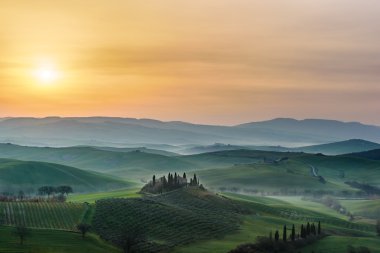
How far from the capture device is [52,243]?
11294 cm

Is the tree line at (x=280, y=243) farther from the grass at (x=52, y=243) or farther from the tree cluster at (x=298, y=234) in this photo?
the grass at (x=52, y=243)

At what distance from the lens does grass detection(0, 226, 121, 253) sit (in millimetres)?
106125

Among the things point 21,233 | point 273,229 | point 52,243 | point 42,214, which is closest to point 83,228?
point 52,243

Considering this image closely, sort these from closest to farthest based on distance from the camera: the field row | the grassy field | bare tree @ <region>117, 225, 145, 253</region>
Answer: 1. bare tree @ <region>117, 225, 145, 253</region>
2. the grassy field
3. the field row

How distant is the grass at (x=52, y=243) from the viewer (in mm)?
106125

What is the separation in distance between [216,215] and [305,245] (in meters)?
36.6

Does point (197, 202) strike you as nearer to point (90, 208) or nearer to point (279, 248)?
point (90, 208)

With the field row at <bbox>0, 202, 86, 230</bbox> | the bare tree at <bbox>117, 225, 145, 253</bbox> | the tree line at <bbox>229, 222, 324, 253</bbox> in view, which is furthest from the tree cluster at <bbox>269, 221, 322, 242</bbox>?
the field row at <bbox>0, 202, 86, 230</bbox>

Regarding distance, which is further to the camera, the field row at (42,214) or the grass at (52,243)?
the field row at (42,214)

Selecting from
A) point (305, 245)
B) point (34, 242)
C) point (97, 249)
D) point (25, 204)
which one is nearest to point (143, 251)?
point (97, 249)

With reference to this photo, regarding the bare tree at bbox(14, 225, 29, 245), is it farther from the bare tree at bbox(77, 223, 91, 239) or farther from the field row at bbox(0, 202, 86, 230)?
the field row at bbox(0, 202, 86, 230)

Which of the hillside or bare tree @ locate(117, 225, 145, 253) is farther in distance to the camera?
the hillside

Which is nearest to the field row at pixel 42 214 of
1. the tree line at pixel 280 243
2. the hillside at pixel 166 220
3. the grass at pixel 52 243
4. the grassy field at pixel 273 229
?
the hillside at pixel 166 220

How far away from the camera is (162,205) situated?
156 metres
